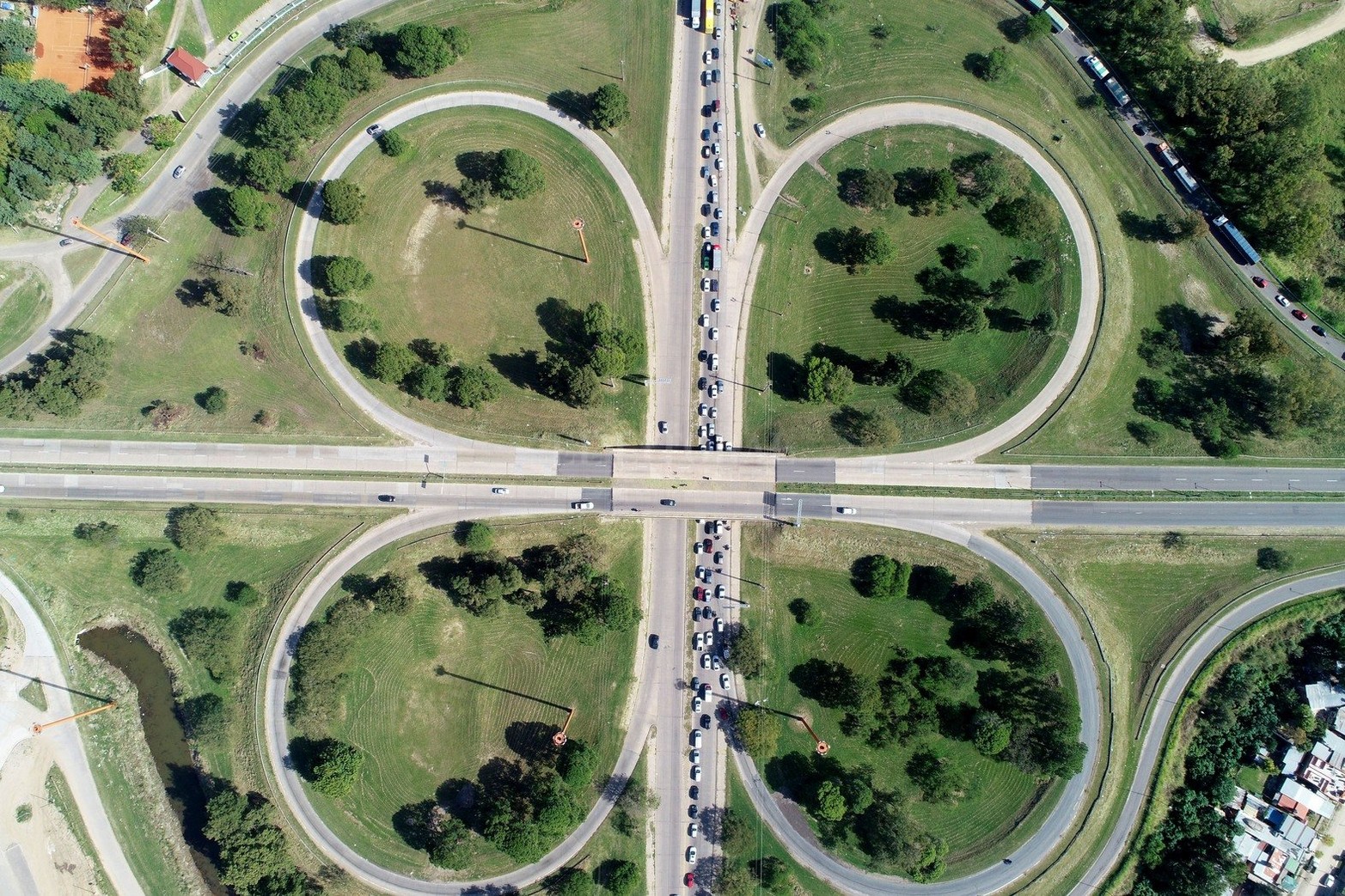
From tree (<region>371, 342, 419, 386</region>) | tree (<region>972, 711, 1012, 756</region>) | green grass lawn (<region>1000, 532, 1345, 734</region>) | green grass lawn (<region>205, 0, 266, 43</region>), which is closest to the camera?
tree (<region>972, 711, 1012, 756</region>)

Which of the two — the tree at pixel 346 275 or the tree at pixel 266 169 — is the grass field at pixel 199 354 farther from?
the tree at pixel 346 275

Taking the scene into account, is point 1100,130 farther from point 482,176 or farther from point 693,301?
point 482,176

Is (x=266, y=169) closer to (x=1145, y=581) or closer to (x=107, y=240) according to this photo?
(x=107, y=240)

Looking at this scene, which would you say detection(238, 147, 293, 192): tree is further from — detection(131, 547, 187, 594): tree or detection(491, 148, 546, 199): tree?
detection(131, 547, 187, 594): tree

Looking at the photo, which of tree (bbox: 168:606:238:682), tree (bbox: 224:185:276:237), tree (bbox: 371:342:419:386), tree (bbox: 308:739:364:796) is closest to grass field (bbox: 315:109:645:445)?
tree (bbox: 371:342:419:386)

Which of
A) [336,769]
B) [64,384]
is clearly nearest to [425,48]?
[64,384]
